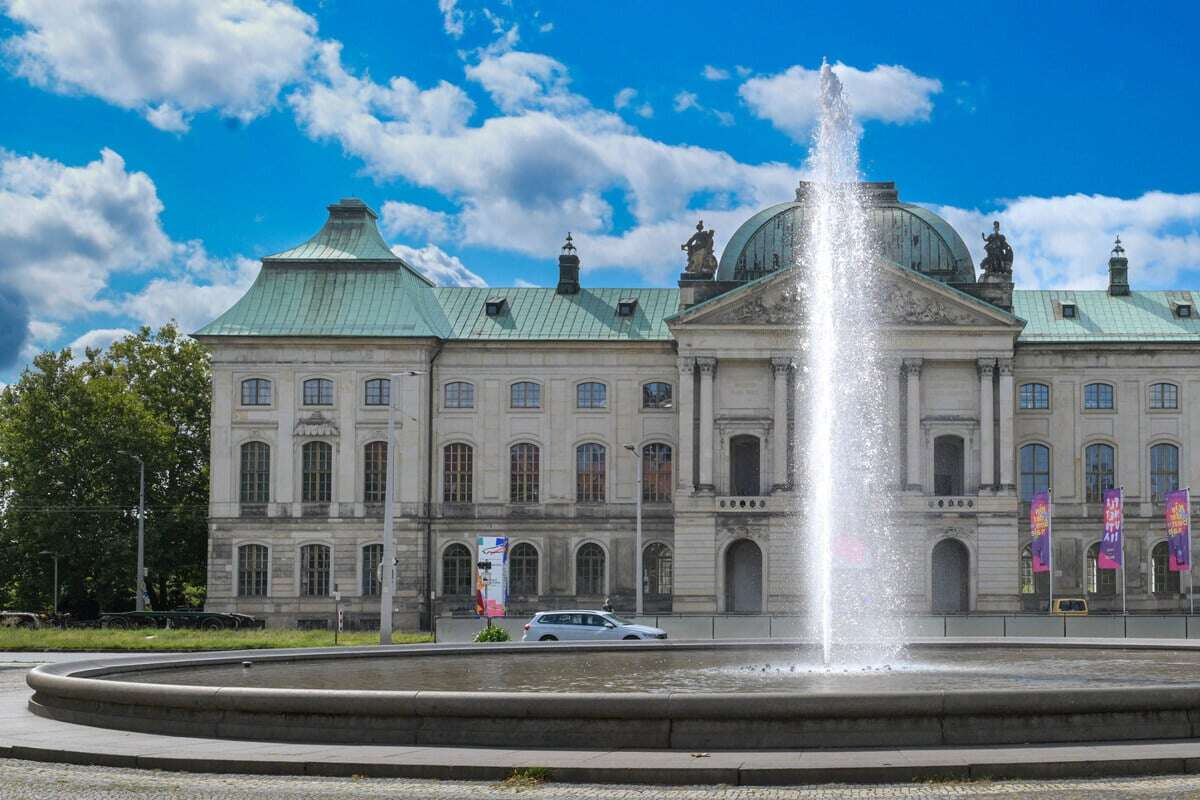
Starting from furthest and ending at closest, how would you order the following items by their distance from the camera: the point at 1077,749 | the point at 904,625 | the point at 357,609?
the point at 357,609, the point at 904,625, the point at 1077,749

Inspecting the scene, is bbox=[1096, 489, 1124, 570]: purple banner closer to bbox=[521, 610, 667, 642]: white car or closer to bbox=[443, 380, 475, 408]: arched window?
bbox=[521, 610, 667, 642]: white car

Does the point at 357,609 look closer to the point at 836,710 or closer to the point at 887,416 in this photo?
the point at 887,416

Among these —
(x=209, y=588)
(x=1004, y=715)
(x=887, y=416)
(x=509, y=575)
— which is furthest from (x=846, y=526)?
(x=1004, y=715)

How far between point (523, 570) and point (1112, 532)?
27876mm

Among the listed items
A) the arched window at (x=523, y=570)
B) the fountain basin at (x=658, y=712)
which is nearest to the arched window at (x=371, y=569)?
the arched window at (x=523, y=570)

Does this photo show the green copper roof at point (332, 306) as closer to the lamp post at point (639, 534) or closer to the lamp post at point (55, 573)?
the lamp post at point (639, 534)

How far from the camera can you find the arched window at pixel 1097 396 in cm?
7900

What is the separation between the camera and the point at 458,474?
261ft

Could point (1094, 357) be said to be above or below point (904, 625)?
above

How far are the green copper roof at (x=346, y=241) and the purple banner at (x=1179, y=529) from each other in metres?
39.1

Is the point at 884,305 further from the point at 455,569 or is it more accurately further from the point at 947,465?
the point at 455,569

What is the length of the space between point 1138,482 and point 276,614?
4256 cm

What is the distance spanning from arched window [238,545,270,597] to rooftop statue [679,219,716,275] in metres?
25.3

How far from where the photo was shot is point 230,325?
3103 inches
